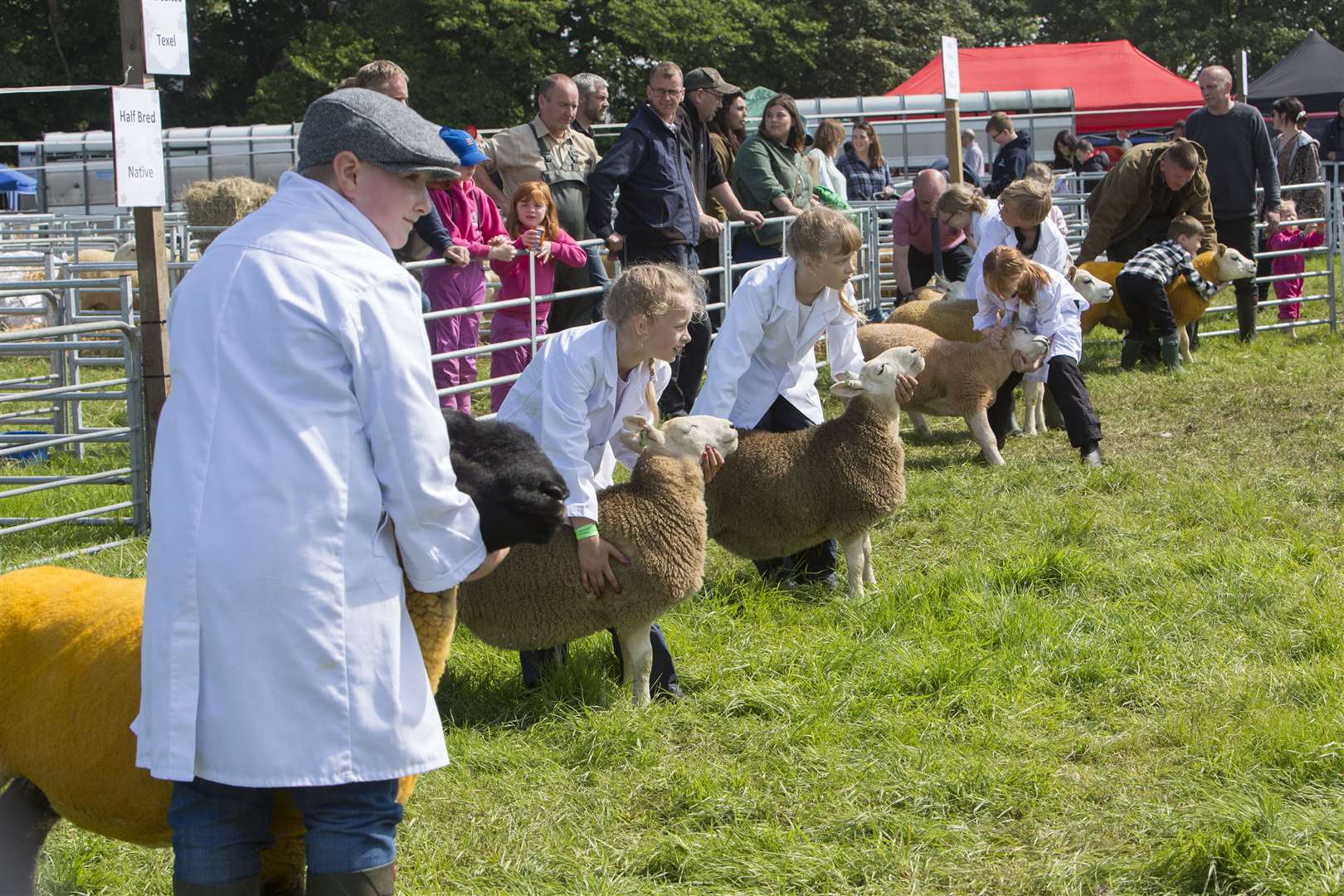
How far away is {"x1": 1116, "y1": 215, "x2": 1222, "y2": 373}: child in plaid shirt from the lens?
961 cm

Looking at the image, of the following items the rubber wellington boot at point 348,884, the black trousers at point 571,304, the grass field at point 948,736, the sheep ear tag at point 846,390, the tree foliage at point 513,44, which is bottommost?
the grass field at point 948,736

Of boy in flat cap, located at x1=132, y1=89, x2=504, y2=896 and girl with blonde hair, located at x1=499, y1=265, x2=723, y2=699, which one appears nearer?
boy in flat cap, located at x1=132, y1=89, x2=504, y2=896

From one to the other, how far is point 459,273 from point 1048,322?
3.26 metres

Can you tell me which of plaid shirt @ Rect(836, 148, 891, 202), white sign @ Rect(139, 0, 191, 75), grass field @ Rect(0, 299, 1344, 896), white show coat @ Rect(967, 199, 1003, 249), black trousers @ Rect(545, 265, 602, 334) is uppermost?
plaid shirt @ Rect(836, 148, 891, 202)

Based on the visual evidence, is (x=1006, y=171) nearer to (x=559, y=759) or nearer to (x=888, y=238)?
(x=888, y=238)

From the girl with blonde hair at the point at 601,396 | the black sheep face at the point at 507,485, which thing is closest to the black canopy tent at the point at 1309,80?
the girl with blonde hair at the point at 601,396

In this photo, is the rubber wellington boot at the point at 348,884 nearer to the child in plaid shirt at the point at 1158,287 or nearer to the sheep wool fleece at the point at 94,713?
the sheep wool fleece at the point at 94,713

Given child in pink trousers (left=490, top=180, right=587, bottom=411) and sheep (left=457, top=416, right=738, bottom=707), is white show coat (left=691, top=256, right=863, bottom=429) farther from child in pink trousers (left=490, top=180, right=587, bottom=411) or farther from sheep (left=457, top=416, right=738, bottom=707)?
child in pink trousers (left=490, top=180, right=587, bottom=411)

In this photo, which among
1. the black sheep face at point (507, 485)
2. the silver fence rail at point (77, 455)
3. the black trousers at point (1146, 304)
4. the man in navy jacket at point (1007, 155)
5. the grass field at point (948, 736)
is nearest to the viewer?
the black sheep face at point (507, 485)

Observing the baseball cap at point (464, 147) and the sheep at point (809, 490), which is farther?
the baseball cap at point (464, 147)

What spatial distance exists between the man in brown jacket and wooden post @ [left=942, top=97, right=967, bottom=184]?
113 centimetres

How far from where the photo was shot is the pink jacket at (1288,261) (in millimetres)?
12299

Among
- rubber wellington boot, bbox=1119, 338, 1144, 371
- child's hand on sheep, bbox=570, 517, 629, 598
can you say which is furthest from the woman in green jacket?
child's hand on sheep, bbox=570, 517, 629, 598

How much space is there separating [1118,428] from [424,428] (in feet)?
22.3
